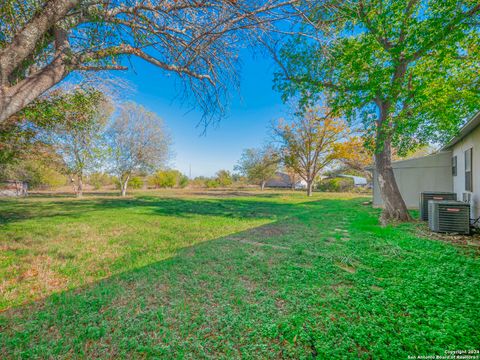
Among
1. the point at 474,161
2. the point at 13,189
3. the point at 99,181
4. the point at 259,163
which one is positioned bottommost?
the point at 13,189

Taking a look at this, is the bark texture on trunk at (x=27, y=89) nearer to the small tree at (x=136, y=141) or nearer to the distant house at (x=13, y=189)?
the small tree at (x=136, y=141)

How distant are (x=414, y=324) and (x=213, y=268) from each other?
95.2 inches

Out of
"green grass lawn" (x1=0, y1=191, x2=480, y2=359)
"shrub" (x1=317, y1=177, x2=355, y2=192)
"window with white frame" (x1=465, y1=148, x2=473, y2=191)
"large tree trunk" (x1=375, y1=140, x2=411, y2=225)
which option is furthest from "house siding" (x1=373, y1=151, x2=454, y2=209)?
"shrub" (x1=317, y1=177, x2=355, y2=192)

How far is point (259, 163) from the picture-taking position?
96.9 ft

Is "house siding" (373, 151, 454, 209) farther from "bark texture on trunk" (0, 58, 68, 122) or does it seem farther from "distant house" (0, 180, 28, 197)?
"distant house" (0, 180, 28, 197)

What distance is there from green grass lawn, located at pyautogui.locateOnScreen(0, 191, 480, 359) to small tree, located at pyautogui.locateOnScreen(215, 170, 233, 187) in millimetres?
35491

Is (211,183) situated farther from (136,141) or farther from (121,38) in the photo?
(121,38)

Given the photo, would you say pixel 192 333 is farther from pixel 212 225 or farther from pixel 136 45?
pixel 212 225

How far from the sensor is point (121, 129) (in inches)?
792

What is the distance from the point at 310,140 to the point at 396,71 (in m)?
14.1

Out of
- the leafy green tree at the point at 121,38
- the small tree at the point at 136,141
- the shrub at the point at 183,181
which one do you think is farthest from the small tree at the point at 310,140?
the shrub at the point at 183,181

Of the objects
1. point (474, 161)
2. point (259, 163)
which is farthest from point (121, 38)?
point (259, 163)

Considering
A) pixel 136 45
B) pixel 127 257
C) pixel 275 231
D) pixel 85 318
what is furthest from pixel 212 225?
pixel 136 45

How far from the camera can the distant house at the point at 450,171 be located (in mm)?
5727
